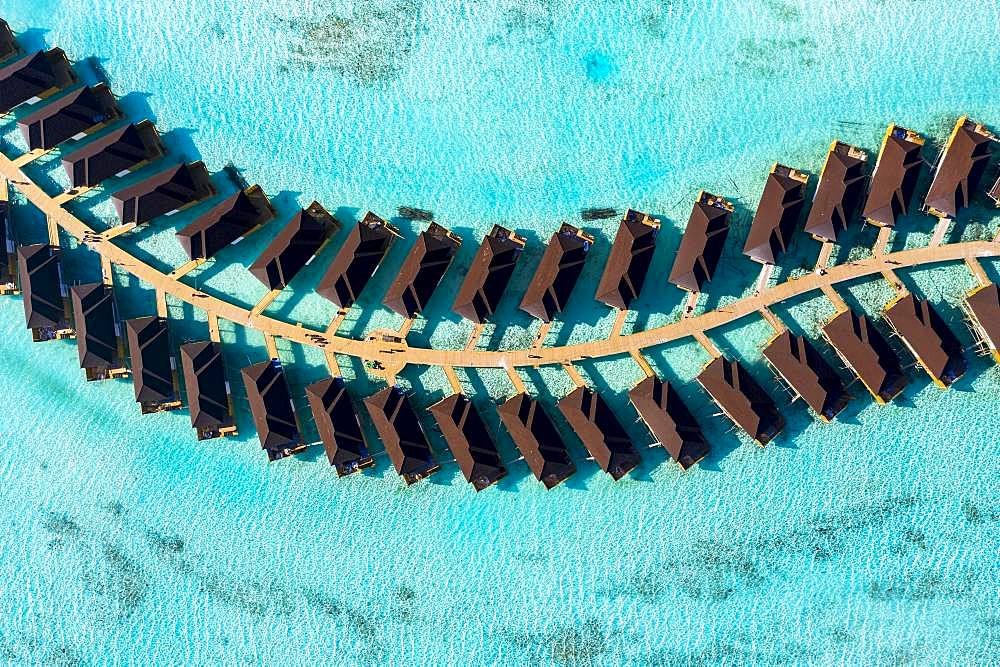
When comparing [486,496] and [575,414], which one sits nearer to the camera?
[575,414]

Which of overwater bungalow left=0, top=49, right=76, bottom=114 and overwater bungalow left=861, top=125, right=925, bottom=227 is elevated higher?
overwater bungalow left=0, top=49, right=76, bottom=114

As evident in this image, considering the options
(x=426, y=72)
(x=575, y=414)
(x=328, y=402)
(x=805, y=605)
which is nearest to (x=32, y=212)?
(x=328, y=402)

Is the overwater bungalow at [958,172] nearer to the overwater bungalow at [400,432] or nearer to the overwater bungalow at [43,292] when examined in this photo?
the overwater bungalow at [400,432]

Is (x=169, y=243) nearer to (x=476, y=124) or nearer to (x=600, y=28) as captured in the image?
(x=476, y=124)

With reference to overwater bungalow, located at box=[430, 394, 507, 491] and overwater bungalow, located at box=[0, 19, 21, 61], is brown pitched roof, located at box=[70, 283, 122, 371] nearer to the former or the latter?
overwater bungalow, located at box=[0, 19, 21, 61]

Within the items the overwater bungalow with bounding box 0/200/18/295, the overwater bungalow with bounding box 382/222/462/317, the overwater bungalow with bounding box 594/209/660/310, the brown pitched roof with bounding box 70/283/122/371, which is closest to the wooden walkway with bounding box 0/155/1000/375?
the overwater bungalow with bounding box 0/200/18/295

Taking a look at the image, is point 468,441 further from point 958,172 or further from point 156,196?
point 958,172

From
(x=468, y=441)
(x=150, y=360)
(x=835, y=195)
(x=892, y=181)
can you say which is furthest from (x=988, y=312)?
(x=150, y=360)
